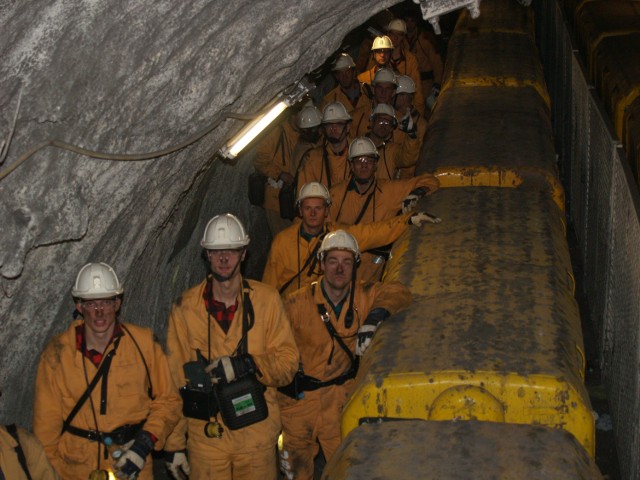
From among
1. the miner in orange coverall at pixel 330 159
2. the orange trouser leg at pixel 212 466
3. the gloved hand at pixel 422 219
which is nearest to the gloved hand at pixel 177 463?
the orange trouser leg at pixel 212 466

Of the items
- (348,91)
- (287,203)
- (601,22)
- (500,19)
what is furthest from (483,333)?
(500,19)

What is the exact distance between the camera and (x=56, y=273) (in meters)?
5.52

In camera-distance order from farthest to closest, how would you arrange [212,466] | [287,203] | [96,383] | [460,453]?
1. [287,203]
2. [212,466]
3. [96,383]
4. [460,453]

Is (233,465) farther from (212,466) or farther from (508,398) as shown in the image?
(508,398)

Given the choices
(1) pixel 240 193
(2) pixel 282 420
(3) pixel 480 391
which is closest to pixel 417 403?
(3) pixel 480 391

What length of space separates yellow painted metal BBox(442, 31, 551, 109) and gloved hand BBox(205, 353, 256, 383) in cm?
575

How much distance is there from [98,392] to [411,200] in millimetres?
3016

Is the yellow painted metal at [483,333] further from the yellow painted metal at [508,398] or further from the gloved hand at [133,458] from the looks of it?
the gloved hand at [133,458]

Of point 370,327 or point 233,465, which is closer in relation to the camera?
point 370,327

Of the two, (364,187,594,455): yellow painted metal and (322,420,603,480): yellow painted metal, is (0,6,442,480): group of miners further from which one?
(322,420,603,480): yellow painted metal

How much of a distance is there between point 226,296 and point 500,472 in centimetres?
233

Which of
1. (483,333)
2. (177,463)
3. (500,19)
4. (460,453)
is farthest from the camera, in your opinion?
(500,19)

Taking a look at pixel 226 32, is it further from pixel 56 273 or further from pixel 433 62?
pixel 433 62

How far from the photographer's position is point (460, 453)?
408 centimetres
